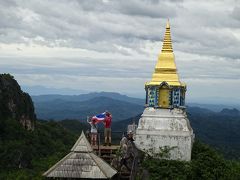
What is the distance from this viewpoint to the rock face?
86.0 meters

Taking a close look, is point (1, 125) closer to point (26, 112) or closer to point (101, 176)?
point (26, 112)

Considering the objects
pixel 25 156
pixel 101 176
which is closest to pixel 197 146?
pixel 101 176

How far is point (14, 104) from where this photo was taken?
290 ft

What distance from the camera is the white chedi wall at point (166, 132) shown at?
30328 mm

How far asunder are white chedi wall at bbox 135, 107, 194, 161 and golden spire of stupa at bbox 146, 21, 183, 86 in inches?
69.0

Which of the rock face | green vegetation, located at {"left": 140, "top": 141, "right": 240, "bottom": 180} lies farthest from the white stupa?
the rock face

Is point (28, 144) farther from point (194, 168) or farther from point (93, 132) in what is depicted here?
point (194, 168)

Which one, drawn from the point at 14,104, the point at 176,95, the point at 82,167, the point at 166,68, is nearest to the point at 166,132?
the point at 176,95

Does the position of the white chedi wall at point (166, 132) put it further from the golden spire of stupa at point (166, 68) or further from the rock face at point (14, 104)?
the rock face at point (14, 104)

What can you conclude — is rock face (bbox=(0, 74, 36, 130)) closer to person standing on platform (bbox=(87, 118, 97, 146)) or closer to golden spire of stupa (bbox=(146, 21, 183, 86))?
person standing on platform (bbox=(87, 118, 97, 146))

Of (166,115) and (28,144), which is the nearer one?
(166,115)

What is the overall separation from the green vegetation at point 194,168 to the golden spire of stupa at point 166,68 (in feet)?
14.4

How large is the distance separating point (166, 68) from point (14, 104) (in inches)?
2364

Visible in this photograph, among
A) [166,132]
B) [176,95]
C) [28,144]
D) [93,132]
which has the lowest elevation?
[28,144]
